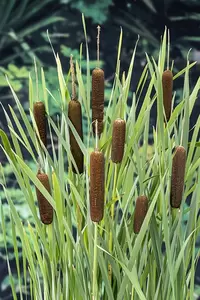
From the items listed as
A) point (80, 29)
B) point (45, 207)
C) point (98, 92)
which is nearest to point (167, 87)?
point (98, 92)

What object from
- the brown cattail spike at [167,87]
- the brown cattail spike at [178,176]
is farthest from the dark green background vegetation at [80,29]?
the brown cattail spike at [178,176]

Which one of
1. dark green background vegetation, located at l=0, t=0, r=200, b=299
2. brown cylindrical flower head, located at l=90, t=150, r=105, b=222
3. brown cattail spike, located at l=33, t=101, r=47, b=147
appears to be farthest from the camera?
dark green background vegetation, located at l=0, t=0, r=200, b=299

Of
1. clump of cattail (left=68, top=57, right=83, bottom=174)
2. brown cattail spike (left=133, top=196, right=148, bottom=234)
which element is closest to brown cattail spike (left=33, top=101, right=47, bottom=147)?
clump of cattail (left=68, top=57, right=83, bottom=174)

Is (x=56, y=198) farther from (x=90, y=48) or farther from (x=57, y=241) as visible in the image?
(x=90, y=48)

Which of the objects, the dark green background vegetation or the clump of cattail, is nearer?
the clump of cattail

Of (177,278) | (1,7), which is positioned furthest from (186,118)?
(1,7)

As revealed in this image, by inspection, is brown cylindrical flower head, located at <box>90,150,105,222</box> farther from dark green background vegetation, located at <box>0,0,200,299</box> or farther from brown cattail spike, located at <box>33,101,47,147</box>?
dark green background vegetation, located at <box>0,0,200,299</box>

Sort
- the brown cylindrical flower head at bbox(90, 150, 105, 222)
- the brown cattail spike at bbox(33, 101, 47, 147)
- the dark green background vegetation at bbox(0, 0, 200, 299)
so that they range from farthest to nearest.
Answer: the dark green background vegetation at bbox(0, 0, 200, 299) → the brown cattail spike at bbox(33, 101, 47, 147) → the brown cylindrical flower head at bbox(90, 150, 105, 222)
